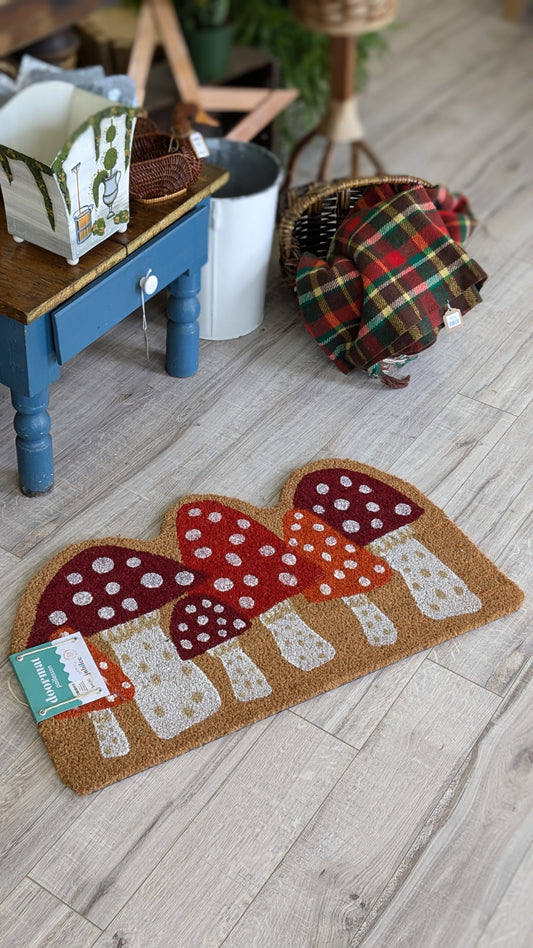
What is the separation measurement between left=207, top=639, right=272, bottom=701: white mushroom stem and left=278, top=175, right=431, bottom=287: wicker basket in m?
0.98

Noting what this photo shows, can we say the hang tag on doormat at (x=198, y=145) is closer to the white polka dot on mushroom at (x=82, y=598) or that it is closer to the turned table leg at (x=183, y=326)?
the turned table leg at (x=183, y=326)

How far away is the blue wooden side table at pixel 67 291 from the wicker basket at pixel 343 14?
2.67 feet

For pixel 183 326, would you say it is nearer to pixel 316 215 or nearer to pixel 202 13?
pixel 316 215

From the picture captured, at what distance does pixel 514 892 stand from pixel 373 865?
0.65ft

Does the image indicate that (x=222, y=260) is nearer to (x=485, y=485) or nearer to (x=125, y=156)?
(x=125, y=156)

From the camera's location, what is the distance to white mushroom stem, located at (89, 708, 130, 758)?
147cm

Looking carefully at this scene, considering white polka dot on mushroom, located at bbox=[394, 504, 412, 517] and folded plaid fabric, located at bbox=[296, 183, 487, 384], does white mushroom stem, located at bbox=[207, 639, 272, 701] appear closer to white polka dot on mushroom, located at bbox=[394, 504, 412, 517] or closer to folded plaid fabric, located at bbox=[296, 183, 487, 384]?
white polka dot on mushroom, located at bbox=[394, 504, 412, 517]

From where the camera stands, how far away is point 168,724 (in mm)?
1513

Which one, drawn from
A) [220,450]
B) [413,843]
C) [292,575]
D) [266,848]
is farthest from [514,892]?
[220,450]

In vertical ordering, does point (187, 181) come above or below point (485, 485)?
above

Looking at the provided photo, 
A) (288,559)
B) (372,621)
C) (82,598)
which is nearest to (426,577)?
(372,621)

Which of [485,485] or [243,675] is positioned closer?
[243,675]

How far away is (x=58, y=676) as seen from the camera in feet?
5.12

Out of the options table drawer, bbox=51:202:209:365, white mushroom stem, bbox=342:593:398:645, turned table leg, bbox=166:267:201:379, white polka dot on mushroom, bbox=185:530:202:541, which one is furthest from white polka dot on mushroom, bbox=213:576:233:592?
turned table leg, bbox=166:267:201:379
